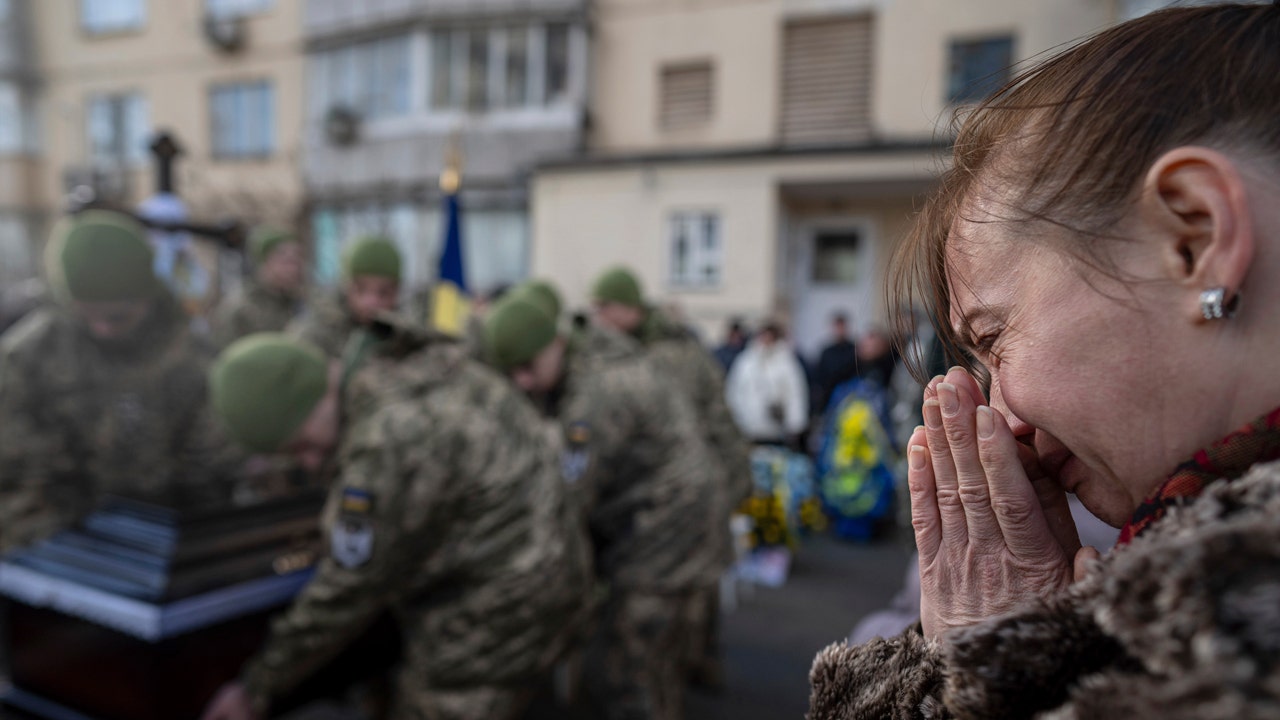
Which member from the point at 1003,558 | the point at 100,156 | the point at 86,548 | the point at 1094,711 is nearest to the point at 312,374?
the point at 86,548

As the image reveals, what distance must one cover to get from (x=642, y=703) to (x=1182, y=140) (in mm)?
3011

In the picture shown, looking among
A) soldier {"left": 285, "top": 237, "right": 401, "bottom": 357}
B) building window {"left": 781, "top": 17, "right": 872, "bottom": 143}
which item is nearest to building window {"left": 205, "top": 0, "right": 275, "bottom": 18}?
building window {"left": 781, "top": 17, "right": 872, "bottom": 143}

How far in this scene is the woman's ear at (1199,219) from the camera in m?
0.54

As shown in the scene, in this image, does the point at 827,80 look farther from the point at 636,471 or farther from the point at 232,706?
the point at 232,706

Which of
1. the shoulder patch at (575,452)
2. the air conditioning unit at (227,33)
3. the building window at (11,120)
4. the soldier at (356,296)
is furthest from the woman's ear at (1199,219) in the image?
the building window at (11,120)

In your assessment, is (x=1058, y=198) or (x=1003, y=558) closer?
(x=1058, y=198)

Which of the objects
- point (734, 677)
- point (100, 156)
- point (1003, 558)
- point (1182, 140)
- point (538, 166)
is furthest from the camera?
point (100, 156)

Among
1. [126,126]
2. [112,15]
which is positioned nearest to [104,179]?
[126,126]

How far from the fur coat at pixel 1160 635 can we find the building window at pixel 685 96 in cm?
1234

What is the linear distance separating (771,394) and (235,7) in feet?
48.4

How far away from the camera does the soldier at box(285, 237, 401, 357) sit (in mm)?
4500

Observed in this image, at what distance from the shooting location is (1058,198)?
0.63 meters

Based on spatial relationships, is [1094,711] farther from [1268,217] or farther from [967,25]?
[967,25]

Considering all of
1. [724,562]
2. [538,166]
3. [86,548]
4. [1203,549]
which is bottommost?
[724,562]
